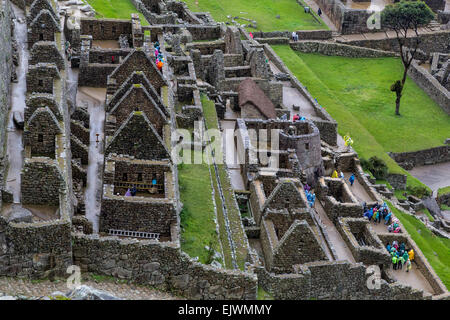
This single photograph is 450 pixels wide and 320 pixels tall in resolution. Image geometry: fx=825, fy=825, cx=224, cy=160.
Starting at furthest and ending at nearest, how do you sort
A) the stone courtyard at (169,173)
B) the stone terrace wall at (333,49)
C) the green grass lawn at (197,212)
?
1. the stone terrace wall at (333,49)
2. the green grass lawn at (197,212)
3. the stone courtyard at (169,173)

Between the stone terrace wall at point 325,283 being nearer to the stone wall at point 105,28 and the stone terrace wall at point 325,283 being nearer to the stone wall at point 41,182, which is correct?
the stone wall at point 41,182

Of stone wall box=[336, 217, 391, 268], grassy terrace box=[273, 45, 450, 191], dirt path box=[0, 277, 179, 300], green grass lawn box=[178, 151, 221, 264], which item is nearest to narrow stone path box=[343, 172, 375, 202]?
stone wall box=[336, 217, 391, 268]

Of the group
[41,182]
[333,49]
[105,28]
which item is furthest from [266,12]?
[41,182]

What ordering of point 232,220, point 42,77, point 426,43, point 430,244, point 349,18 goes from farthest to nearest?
point 426,43 < point 349,18 < point 430,244 < point 232,220 < point 42,77

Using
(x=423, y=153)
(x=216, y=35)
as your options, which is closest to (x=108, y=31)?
(x=216, y=35)

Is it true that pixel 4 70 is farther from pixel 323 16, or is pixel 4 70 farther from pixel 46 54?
pixel 323 16

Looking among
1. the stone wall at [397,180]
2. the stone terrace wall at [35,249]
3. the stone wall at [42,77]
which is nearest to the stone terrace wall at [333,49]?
the stone wall at [397,180]
